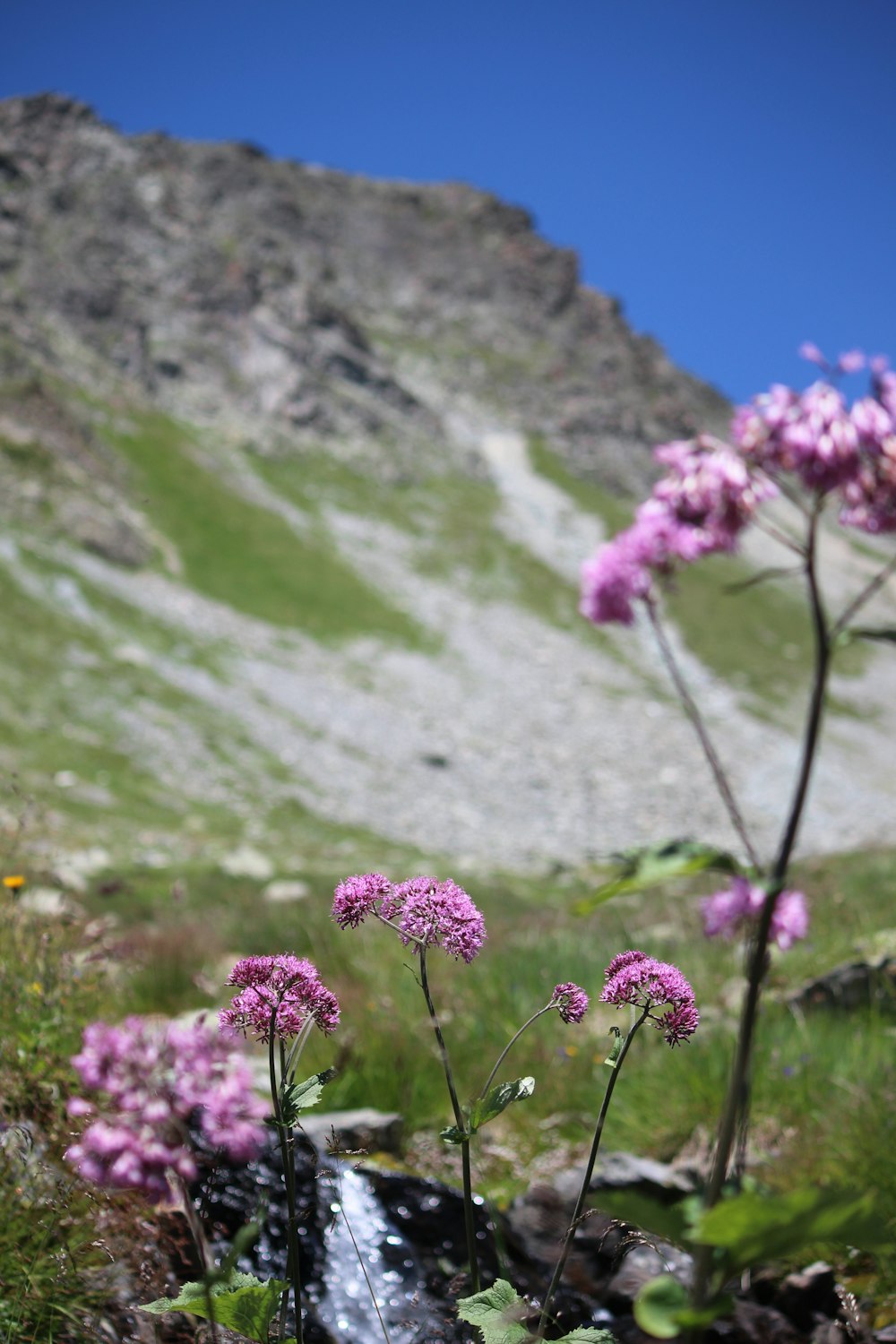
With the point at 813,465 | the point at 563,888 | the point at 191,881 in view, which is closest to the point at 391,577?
the point at 563,888

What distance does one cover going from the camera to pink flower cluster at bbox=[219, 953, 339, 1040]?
2.17m

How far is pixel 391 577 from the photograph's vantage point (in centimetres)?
5734

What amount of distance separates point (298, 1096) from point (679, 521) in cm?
171

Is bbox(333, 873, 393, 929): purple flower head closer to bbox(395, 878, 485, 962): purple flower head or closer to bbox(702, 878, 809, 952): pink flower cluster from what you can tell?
bbox(395, 878, 485, 962): purple flower head

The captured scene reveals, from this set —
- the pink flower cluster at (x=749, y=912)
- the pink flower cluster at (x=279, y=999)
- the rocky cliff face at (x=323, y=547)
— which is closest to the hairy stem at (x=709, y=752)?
the pink flower cluster at (x=749, y=912)

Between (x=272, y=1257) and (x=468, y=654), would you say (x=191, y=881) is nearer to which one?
(x=272, y=1257)

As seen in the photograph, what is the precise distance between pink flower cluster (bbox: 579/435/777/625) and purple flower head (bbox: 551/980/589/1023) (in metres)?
1.03

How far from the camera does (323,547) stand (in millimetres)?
57344

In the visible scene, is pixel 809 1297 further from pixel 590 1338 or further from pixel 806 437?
pixel 806 437

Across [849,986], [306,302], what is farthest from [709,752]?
[306,302]

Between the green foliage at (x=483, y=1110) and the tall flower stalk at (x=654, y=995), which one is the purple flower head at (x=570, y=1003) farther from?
the green foliage at (x=483, y=1110)

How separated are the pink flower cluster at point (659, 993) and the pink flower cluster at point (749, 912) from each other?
0.89ft

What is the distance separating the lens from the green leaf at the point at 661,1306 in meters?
1.57

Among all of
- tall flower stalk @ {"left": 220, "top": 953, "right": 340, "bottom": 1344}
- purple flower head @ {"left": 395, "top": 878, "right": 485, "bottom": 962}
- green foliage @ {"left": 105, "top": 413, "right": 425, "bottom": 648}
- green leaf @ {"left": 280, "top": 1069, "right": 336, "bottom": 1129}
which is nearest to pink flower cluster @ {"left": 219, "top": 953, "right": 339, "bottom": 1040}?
tall flower stalk @ {"left": 220, "top": 953, "right": 340, "bottom": 1344}
